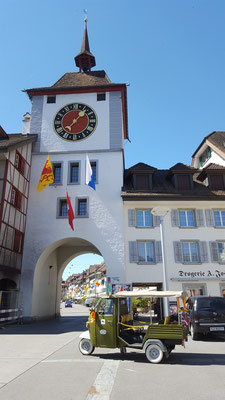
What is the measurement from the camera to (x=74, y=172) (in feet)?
84.9

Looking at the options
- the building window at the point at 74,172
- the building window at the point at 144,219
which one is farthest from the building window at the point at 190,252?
the building window at the point at 74,172

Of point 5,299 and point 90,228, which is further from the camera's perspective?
point 90,228

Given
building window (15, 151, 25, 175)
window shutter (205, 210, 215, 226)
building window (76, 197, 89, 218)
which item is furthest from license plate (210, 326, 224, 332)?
building window (15, 151, 25, 175)

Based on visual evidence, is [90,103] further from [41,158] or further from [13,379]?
[13,379]

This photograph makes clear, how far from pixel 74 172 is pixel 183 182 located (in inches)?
361

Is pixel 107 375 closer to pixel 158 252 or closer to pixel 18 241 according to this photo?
pixel 158 252

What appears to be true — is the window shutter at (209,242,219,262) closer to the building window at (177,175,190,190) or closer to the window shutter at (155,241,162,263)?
the window shutter at (155,241,162,263)

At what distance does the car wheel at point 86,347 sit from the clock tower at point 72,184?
1249cm

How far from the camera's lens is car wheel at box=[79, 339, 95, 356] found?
376 inches

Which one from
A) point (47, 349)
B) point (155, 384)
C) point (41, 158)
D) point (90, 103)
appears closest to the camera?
point (155, 384)

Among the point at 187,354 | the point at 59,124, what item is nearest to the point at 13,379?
the point at 187,354

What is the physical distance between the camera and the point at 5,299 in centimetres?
2073

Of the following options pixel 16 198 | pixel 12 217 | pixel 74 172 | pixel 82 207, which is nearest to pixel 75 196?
pixel 82 207

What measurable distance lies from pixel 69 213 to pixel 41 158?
6461mm
